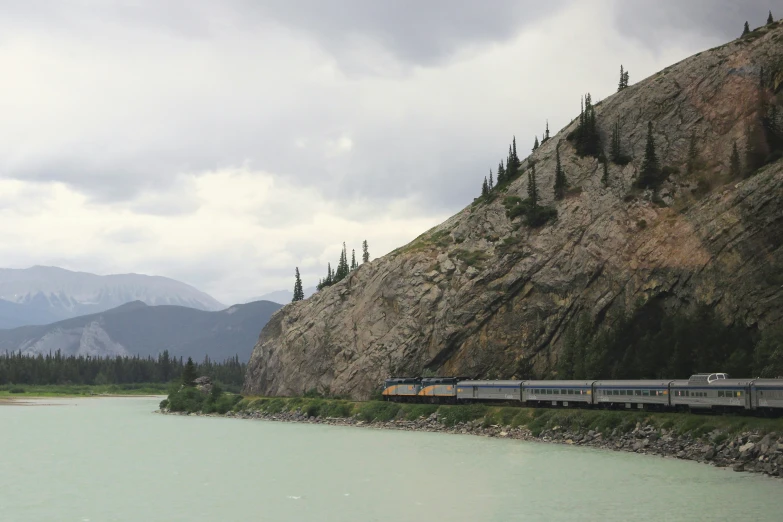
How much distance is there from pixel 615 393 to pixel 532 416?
1067 cm

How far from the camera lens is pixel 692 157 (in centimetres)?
11381

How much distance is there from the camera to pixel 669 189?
11119cm

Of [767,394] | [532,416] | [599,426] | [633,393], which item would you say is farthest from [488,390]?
[767,394]

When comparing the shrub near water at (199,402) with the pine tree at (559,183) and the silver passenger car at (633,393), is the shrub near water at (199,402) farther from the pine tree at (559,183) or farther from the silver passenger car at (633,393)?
the silver passenger car at (633,393)

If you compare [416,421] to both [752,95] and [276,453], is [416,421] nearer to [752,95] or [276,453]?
[276,453]

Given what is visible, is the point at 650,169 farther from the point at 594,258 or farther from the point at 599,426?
the point at 599,426

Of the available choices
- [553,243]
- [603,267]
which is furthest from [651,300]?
[553,243]

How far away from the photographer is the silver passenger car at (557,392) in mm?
79875

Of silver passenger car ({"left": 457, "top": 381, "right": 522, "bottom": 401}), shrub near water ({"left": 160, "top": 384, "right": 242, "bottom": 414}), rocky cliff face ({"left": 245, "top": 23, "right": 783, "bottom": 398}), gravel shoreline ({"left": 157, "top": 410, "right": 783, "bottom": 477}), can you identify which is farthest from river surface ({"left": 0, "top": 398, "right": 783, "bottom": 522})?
shrub near water ({"left": 160, "top": 384, "right": 242, "bottom": 414})

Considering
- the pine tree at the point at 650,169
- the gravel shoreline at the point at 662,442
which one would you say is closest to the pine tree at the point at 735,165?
the pine tree at the point at 650,169

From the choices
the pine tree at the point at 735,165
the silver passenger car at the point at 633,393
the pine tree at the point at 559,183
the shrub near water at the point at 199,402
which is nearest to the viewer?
the silver passenger car at the point at 633,393

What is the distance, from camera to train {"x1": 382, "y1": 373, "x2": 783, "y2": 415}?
61.9m

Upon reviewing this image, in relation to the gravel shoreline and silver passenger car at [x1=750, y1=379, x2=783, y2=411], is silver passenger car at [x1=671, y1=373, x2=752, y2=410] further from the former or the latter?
the gravel shoreline

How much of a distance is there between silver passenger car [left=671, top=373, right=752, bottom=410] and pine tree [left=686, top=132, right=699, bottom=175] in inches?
2018
